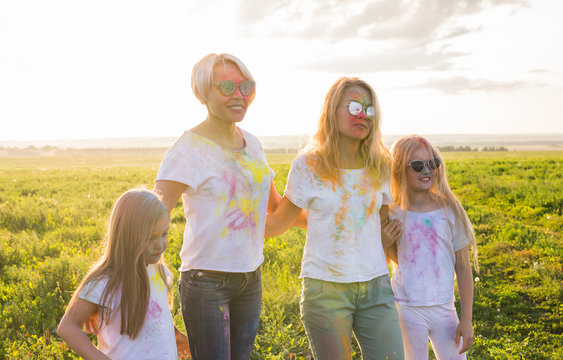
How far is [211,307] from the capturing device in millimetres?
2674

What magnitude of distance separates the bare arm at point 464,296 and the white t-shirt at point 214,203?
5.04 ft

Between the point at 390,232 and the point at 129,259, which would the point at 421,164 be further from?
the point at 129,259

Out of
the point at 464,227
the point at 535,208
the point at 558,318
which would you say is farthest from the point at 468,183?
the point at 464,227

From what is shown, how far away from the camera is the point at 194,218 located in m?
2.77

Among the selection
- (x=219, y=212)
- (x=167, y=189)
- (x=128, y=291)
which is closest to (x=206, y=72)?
(x=167, y=189)

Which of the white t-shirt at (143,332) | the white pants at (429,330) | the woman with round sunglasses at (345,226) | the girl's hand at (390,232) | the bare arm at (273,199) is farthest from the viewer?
the bare arm at (273,199)

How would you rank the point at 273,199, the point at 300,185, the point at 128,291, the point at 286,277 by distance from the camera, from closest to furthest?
1. the point at 128,291
2. the point at 300,185
3. the point at 273,199
4. the point at 286,277

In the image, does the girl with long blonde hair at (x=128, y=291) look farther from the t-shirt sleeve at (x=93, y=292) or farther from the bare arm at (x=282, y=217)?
the bare arm at (x=282, y=217)

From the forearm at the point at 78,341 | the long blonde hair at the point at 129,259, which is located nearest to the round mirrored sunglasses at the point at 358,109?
the long blonde hair at the point at 129,259

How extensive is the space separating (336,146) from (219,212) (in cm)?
93

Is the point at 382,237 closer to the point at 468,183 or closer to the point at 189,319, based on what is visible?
the point at 189,319

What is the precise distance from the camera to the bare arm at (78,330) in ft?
7.39

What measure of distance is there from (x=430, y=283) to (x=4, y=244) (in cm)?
783

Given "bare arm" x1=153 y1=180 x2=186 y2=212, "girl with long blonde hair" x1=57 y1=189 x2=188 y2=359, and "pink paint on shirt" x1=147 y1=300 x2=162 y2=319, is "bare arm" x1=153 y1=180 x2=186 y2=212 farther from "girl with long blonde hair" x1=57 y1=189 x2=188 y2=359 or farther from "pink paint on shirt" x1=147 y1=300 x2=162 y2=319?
"pink paint on shirt" x1=147 y1=300 x2=162 y2=319
